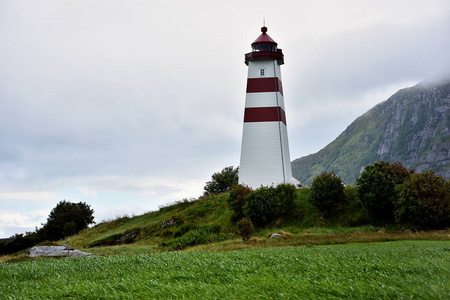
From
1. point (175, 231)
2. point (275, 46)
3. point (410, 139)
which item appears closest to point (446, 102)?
point (410, 139)

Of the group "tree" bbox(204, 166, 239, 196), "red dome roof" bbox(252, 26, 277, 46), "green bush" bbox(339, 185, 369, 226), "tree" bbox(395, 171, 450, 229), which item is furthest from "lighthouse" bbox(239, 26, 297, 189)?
"tree" bbox(204, 166, 239, 196)

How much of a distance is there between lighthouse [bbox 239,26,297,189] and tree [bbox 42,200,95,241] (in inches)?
1020

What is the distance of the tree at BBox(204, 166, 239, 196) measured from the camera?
55.1 m

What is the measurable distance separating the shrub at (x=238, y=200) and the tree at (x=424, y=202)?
13211mm

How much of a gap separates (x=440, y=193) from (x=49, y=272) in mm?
25910

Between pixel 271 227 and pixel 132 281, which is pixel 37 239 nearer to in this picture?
pixel 271 227

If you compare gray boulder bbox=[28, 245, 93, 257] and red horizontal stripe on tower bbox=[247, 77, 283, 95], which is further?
red horizontal stripe on tower bbox=[247, 77, 283, 95]

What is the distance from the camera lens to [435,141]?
16962 cm

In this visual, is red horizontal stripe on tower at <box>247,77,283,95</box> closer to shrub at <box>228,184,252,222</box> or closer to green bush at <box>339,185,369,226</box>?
shrub at <box>228,184,252,222</box>

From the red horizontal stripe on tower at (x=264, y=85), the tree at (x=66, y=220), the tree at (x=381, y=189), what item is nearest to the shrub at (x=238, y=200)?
the tree at (x=381, y=189)

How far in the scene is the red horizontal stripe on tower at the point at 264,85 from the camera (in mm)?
39250

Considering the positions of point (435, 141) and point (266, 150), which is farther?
point (435, 141)

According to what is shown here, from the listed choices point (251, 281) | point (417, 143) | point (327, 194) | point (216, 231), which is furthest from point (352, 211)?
point (417, 143)

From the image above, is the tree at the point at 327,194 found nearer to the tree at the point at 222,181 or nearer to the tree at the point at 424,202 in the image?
the tree at the point at 424,202
